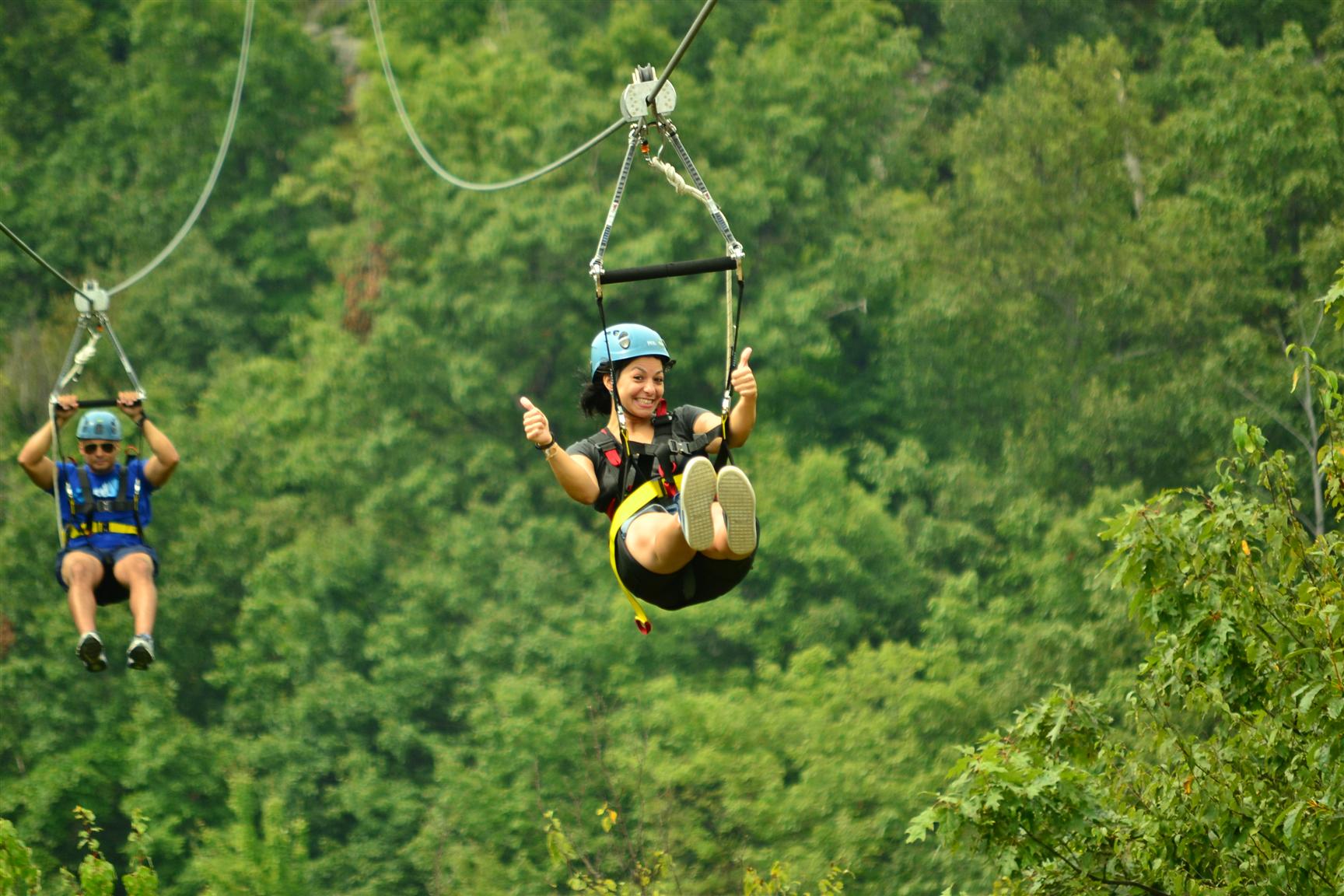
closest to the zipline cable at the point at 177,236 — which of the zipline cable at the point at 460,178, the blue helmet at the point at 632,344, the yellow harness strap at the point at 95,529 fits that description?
the yellow harness strap at the point at 95,529

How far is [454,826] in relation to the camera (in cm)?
2095

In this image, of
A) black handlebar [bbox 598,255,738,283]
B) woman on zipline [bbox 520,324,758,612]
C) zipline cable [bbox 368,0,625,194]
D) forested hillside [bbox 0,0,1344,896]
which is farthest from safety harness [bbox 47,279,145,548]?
forested hillside [bbox 0,0,1344,896]

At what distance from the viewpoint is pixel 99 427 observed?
9.59 metres

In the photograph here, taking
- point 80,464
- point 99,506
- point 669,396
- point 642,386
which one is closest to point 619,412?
point 642,386

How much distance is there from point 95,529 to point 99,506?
103 mm

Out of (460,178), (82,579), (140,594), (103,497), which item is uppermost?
(460,178)

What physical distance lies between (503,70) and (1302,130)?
1034 cm

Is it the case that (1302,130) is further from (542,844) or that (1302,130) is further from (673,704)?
(542,844)

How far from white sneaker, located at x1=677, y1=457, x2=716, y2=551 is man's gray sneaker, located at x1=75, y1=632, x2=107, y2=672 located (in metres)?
3.85

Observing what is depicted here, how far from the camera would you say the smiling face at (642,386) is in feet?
21.8

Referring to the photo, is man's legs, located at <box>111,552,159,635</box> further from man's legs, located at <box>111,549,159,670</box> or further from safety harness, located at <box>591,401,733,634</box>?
safety harness, located at <box>591,401,733,634</box>

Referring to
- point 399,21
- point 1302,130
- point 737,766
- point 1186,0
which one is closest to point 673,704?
point 737,766

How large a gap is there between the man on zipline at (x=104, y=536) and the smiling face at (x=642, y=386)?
2.97m

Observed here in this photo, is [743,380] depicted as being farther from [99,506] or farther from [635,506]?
[99,506]
